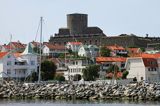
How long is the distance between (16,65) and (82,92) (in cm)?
2944

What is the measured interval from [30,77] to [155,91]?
93.4 ft

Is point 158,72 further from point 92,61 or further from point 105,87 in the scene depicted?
point 105,87

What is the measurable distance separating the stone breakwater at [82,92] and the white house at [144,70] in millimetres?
24600

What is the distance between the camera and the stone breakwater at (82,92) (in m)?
52.0

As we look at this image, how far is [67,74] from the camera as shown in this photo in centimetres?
8781

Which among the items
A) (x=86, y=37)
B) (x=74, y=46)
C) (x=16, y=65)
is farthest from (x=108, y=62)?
(x=86, y=37)

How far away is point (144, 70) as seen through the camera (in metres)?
82.7

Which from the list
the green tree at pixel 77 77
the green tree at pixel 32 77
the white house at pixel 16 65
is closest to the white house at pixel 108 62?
the green tree at pixel 77 77

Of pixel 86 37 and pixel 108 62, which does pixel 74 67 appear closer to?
pixel 108 62

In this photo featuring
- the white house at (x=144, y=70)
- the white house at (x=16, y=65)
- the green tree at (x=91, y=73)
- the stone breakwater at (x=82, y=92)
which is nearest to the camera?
the stone breakwater at (x=82, y=92)

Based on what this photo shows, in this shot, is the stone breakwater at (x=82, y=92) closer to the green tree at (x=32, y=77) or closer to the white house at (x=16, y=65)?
the green tree at (x=32, y=77)

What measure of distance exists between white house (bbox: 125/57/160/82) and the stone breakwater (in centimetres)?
2460

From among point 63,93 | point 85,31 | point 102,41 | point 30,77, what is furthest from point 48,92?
point 85,31

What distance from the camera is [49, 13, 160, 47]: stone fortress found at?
14325 cm
